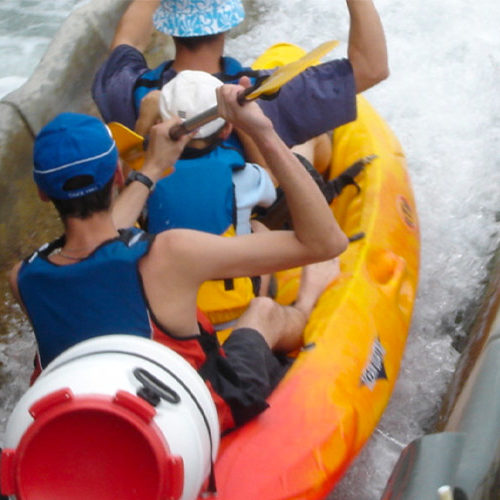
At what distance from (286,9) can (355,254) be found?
10.7ft

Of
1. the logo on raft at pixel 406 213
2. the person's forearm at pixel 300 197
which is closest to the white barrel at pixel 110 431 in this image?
the person's forearm at pixel 300 197

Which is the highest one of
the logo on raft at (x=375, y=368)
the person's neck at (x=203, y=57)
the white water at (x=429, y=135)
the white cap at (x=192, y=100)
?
the white cap at (x=192, y=100)

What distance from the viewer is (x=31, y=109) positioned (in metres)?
4.08

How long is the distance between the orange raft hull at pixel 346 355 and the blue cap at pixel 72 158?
0.71 metres

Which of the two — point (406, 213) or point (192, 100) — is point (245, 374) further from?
point (406, 213)

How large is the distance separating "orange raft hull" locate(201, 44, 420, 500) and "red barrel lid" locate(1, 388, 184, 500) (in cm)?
39

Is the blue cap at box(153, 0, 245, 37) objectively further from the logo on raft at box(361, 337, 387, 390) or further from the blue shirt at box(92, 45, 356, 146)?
the logo on raft at box(361, 337, 387, 390)

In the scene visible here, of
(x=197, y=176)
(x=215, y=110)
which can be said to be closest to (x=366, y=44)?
(x=197, y=176)

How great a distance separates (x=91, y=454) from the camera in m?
1.61

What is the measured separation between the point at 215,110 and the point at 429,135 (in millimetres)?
2659

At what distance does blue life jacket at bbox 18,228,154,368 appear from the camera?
177cm

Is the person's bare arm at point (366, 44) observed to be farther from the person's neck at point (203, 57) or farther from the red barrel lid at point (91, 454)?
the red barrel lid at point (91, 454)

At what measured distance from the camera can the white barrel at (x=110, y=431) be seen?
5.06 feet

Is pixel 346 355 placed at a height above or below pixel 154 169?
below
